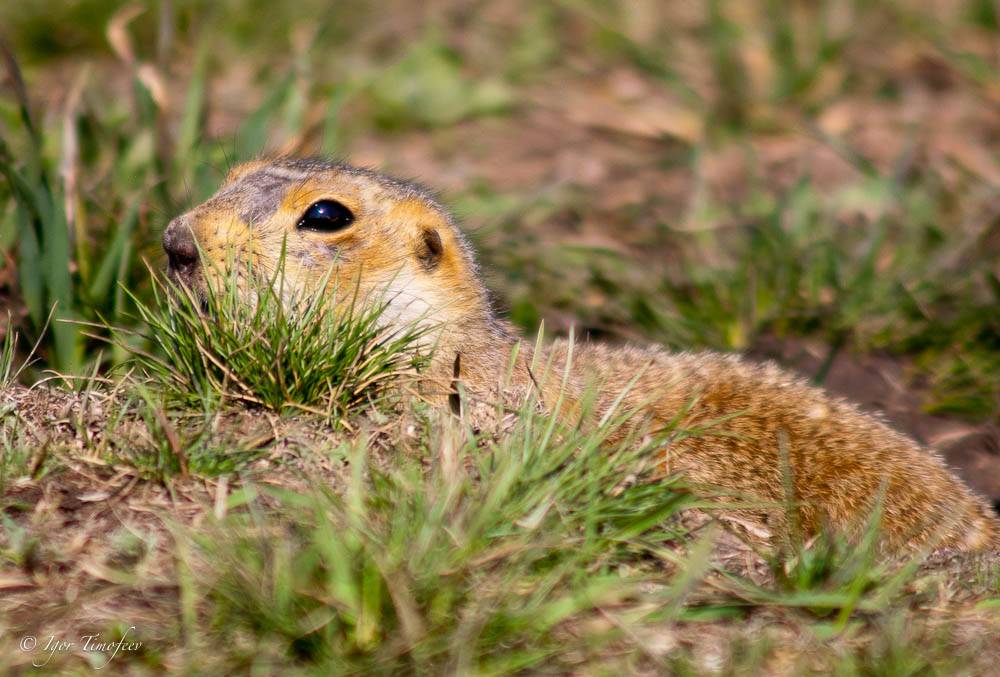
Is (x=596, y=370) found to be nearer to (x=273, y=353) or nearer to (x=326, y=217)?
(x=326, y=217)

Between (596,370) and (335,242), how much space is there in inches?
37.0

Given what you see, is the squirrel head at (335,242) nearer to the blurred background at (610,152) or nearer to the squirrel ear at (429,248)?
the squirrel ear at (429,248)

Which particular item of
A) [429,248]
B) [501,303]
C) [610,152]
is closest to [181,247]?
[429,248]

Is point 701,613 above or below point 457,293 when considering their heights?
below

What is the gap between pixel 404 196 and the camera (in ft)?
13.4

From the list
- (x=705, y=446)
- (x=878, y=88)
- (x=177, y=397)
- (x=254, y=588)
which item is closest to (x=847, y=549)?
(x=705, y=446)

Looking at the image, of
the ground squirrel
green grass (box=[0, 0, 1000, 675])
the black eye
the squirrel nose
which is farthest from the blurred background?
the black eye

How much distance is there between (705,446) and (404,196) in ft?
4.29

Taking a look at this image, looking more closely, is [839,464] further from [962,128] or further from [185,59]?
[185,59]

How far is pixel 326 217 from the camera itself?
3.90m

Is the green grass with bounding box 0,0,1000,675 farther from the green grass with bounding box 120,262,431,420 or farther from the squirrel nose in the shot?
the squirrel nose

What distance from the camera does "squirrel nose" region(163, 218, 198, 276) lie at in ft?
12.1

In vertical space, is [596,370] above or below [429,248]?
below

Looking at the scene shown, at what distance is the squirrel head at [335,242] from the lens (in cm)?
371
